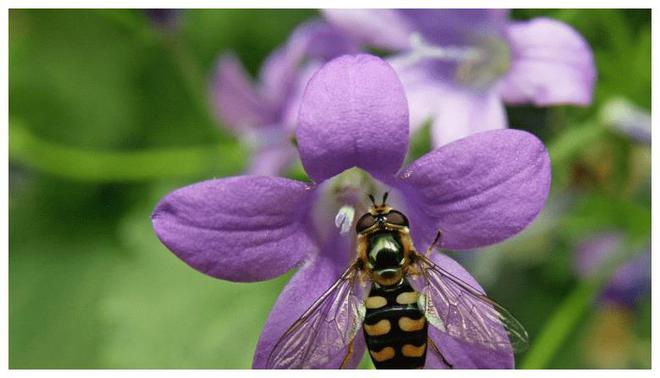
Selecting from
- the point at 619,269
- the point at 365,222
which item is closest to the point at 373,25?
the point at 365,222

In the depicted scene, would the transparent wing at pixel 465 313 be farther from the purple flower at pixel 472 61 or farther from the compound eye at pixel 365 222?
the purple flower at pixel 472 61

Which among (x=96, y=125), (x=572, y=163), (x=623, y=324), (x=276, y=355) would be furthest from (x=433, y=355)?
(x=96, y=125)

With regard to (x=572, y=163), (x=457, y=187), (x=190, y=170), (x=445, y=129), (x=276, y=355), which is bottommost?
(x=276, y=355)

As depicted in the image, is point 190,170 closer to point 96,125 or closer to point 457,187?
point 96,125

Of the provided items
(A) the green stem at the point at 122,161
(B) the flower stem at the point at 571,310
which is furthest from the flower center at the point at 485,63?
(A) the green stem at the point at 122,161

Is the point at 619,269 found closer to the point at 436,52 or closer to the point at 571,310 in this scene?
the point at 571,310

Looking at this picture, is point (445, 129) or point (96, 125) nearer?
point (445, 129)
